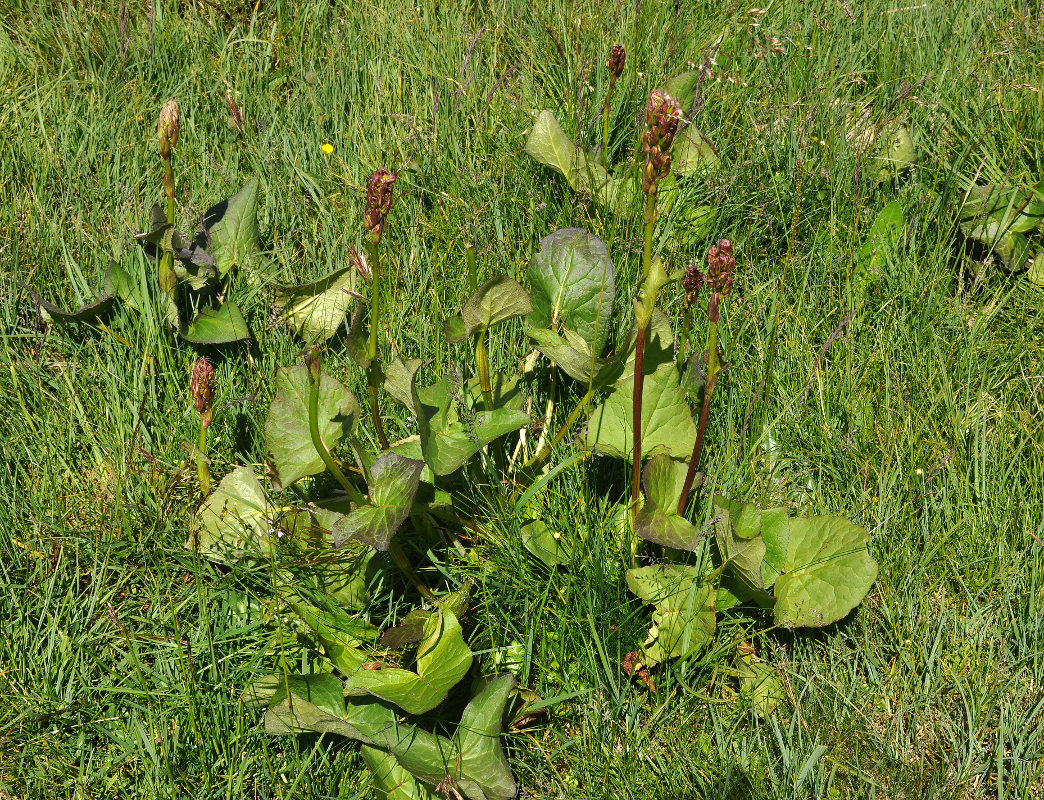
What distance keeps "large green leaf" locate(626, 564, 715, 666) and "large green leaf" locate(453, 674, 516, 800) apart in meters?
0.35

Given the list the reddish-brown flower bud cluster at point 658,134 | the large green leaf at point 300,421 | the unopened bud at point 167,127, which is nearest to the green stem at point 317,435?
the large green leaf at point 300,421

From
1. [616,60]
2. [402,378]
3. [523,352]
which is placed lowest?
[523,352]

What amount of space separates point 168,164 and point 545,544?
1316 millimetres

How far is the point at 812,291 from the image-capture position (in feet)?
8.24

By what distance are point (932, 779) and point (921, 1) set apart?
2920mm

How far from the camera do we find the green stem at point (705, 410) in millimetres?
1668

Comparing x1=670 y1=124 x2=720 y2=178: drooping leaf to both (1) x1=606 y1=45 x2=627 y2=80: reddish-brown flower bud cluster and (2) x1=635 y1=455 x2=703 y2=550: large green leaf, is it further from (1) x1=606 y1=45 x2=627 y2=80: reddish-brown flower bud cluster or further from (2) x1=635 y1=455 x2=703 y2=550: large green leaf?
(2) x1=635 y1=455 x2=703 y2=550: large green leaf

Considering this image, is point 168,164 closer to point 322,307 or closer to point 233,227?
point 233,227

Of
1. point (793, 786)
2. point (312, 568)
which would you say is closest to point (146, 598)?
point (312, 568)

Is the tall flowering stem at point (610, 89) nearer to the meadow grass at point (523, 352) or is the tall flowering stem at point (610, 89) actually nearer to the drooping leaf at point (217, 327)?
the meadow grass at point (523, 352)

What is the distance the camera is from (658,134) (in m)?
1.50

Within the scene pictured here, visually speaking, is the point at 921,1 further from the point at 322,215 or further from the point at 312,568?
the point at 312,568

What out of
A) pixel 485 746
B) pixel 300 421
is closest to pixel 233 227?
pixel 300 421

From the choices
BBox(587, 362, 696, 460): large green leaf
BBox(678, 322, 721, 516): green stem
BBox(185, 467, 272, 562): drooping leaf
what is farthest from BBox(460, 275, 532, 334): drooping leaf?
BBox(185, 467, 272, 562): drooping leaf
